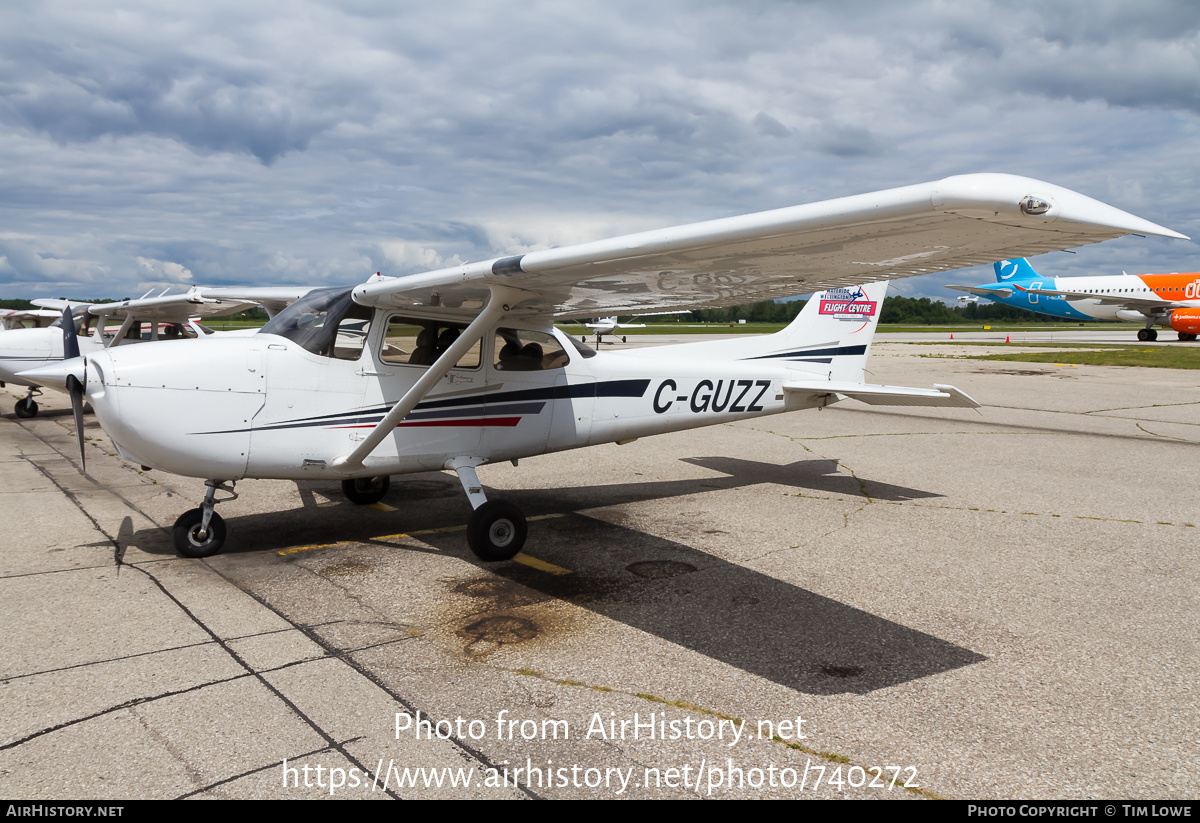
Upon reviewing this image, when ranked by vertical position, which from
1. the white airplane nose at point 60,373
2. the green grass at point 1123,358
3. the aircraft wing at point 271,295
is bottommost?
the green grass at point 1123,358

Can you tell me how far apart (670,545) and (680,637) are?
1.88 meters

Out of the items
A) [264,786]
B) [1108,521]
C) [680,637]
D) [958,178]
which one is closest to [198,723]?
[264,786]

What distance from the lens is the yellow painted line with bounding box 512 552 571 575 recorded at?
543cm

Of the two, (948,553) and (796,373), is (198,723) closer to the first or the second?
(948,553)

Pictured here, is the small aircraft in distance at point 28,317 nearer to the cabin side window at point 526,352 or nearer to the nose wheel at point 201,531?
the nose wheel at point 201,531

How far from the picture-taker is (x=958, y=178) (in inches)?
104

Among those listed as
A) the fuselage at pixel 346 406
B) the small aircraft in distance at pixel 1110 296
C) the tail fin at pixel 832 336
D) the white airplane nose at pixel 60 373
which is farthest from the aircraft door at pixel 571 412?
the small aircraft in distance at pixel 1110 296

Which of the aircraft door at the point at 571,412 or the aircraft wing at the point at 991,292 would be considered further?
the aircraft wing at the point at 991,292

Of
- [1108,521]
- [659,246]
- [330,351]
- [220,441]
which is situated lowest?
[1108,521]

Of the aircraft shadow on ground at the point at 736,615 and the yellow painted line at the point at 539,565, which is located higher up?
the yellow painted line at the point at 539,565

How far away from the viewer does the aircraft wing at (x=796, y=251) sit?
8.50 feet

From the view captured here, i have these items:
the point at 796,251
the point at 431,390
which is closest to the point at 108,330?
the point at 431,390

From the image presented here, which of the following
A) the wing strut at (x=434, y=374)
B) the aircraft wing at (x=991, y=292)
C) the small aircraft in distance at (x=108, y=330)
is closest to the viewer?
the wing strut at (x=434, y=374)

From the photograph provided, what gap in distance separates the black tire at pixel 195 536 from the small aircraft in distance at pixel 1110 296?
43.1m
